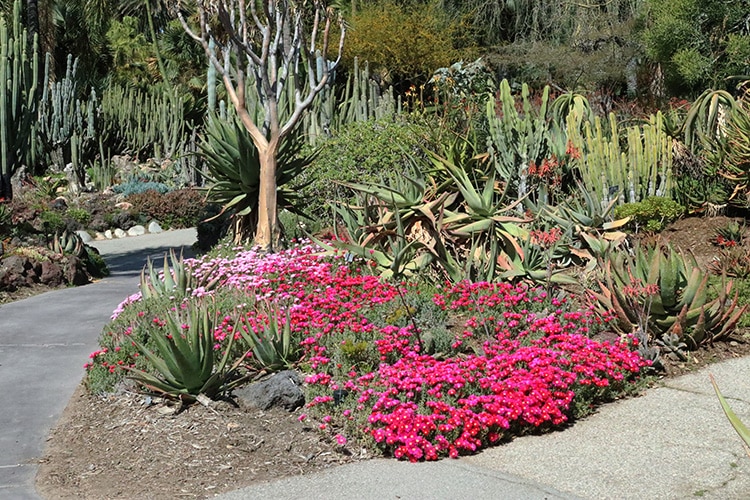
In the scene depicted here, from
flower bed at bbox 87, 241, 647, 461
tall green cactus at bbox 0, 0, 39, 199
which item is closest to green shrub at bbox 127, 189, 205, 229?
tall green cactus at bbox 0, 0, 39, 199

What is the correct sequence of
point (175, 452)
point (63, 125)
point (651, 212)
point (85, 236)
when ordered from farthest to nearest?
point (63, 125), point (85, 236), point (651, 212), point (175, 452)

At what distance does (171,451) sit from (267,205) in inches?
229

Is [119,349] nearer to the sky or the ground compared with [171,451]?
nearer to the sky

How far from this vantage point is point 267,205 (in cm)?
1161

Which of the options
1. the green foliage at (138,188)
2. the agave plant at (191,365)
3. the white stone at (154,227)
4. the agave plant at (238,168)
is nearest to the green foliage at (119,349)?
the agave plant at (191,365)

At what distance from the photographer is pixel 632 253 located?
34.0 ft

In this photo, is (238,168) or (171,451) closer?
(171,451)

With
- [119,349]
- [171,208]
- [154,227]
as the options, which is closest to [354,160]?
[119,349]

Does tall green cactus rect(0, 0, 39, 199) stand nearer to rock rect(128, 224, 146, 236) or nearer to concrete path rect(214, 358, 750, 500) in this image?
rock rect(128, 224, 146, 236)

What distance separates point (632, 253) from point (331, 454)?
5.58 m

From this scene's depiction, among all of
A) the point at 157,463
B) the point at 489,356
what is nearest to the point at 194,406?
the point at 157,463

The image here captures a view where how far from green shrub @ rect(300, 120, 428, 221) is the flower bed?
4.53m

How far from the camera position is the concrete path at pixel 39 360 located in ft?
21.1

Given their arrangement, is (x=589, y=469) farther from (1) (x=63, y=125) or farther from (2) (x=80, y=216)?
(1) (x=63, y=125)
